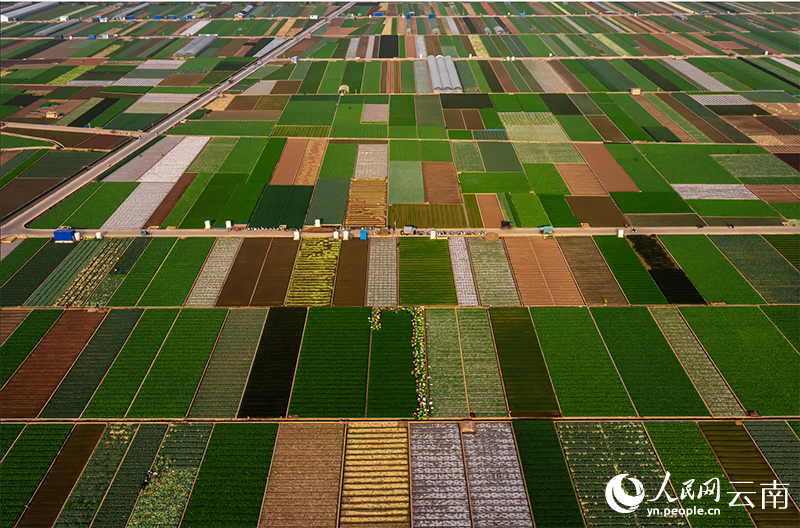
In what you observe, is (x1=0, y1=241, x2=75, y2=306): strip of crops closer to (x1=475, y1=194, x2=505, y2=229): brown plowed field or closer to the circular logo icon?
(x1=475, y1=194, x2=505, y2=229): brown plowed field

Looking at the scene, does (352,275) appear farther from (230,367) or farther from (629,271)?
(629,271)

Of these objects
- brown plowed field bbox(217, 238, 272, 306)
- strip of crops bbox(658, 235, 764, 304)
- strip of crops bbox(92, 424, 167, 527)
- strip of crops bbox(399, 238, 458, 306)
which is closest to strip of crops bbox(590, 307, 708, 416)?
strip of crops bbox(658, 235, 764, 304)

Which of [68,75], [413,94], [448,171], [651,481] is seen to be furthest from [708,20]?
[68,75]

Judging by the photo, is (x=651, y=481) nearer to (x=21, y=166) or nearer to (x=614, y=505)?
(x=614, y=505)

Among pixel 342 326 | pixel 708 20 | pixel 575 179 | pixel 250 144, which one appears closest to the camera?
pixel 342 326

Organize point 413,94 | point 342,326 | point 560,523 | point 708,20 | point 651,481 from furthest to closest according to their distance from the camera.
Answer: point 708,20, point 413,94, point 342,326, point 651,481, point 560,523

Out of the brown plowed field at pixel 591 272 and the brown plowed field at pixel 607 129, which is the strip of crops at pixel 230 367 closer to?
the brown plowed field at pixel 591 272

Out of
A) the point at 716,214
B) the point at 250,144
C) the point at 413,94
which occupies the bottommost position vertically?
the point at 716,214
